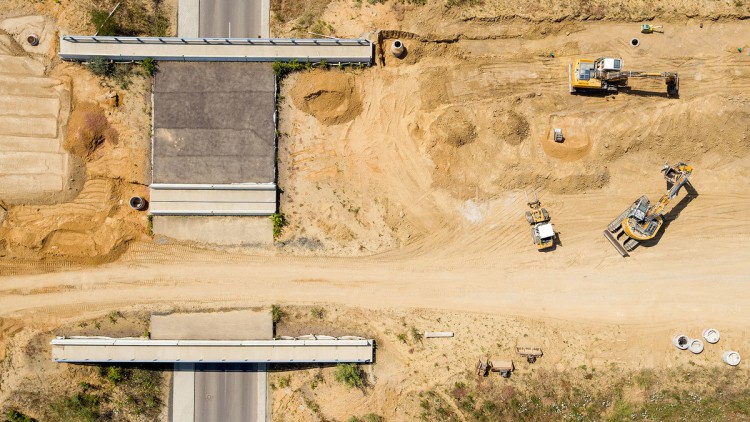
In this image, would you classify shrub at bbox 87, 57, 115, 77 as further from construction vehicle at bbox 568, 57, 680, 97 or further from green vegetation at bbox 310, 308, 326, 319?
construction vehicle at bbox 568, 57, 680, 97

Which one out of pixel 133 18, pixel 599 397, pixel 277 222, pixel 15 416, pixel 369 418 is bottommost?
pixel 15 416

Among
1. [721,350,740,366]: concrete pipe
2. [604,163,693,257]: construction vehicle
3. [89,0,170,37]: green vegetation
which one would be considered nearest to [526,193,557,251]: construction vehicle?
[604,163,693,257]: construction vehicle

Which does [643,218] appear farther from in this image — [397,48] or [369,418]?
[369,418]

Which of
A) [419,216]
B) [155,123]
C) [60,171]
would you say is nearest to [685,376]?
[419,216]

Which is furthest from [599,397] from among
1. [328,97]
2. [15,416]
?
[15,416]

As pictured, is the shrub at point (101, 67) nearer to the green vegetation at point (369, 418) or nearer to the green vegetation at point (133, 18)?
Result: the green vegetation at point (133, 18)
